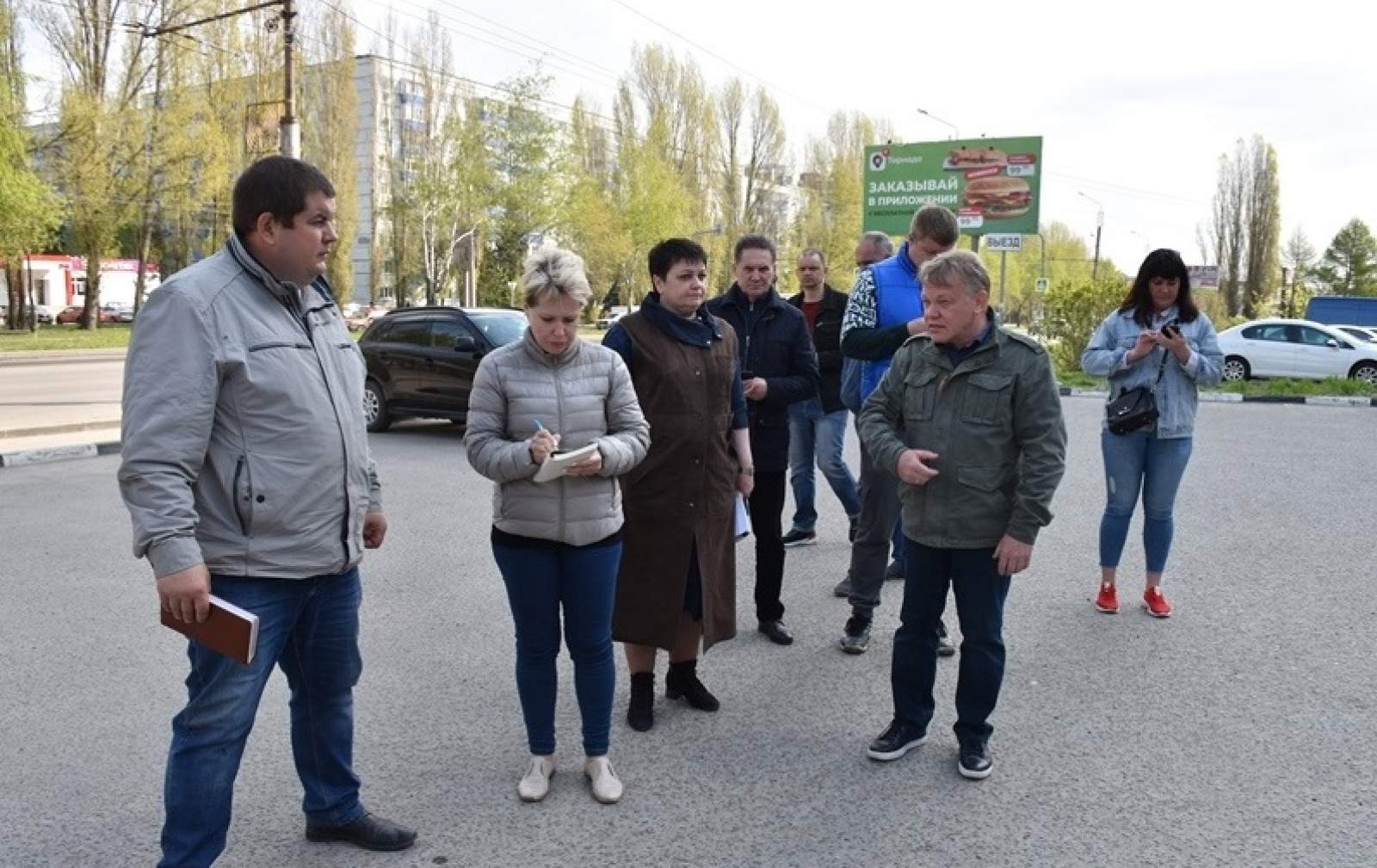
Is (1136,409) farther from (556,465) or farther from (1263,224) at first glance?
(1263,224)

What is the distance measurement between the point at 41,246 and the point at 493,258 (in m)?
16.9

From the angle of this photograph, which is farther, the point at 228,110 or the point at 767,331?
the point at 228,110

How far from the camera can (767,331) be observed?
4988 mm

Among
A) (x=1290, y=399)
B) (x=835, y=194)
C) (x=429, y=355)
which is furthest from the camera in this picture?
(x=835, y=194)

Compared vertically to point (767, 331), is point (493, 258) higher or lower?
higher

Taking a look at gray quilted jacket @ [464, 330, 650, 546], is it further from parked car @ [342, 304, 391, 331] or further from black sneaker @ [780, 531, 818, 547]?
parked car @ [342, 304, 391, 331]

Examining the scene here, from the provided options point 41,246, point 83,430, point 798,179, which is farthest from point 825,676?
point 798,179

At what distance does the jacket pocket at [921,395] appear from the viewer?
3.51m

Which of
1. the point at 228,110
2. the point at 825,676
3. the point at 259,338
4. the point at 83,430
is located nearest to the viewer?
the point at 259,338

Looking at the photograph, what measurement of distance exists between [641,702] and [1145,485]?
3.03 m

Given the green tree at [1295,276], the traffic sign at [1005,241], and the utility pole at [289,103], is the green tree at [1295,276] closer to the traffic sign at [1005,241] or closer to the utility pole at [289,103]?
the traffic sign at [1005,241]

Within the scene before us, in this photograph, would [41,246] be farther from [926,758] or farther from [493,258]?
[926,758]

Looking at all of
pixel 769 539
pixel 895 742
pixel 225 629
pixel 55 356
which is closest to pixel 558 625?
pixel 225 629

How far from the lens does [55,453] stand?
10.4 metres
